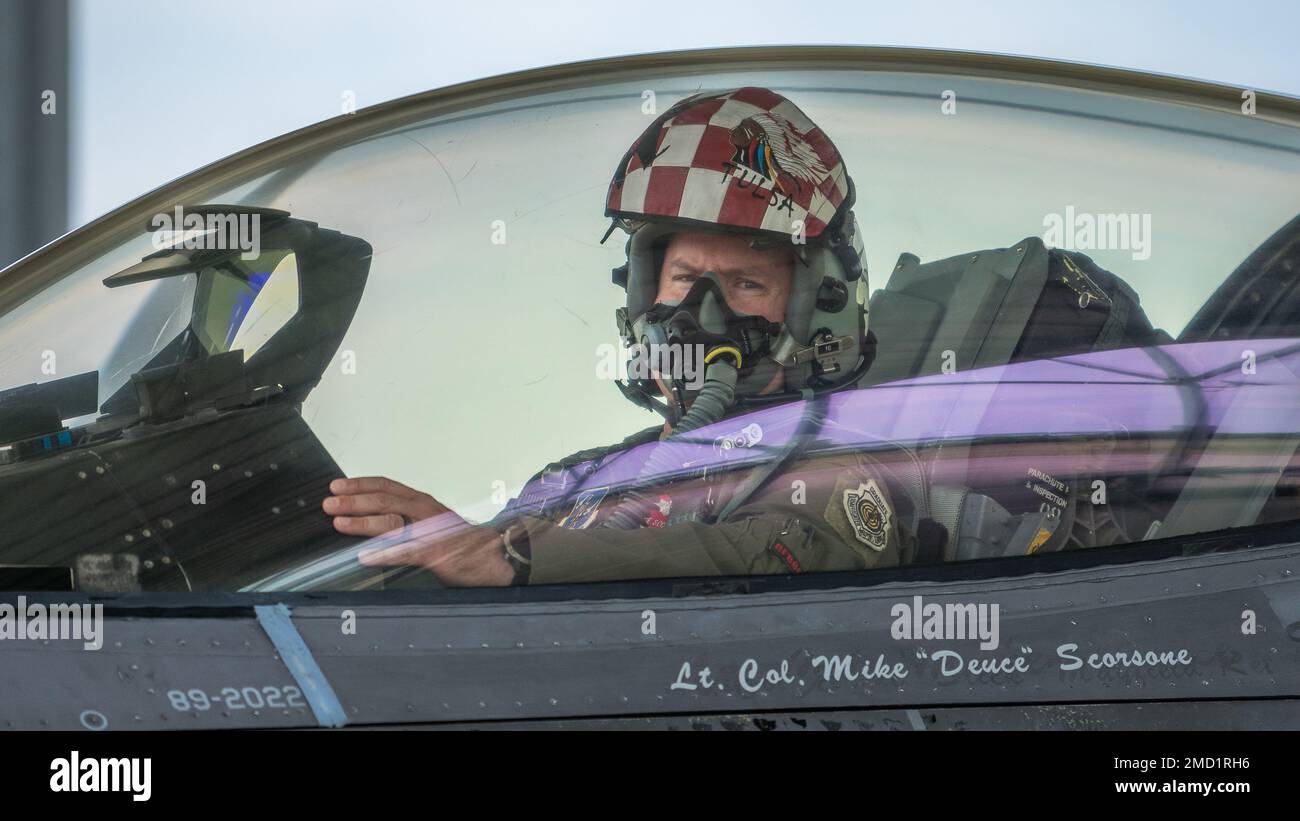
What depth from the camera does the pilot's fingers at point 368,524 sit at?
1.37 m

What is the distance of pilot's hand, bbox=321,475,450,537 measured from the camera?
1.37 m

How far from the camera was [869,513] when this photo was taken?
137 centimetres

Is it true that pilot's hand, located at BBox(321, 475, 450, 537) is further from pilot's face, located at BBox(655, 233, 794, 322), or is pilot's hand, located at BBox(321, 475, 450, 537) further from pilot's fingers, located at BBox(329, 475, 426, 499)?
pilot's face, located at BBox(655, 233, 794, 322)

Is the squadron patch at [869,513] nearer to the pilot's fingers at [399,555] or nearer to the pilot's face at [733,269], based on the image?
the pilot's face at [733,269]

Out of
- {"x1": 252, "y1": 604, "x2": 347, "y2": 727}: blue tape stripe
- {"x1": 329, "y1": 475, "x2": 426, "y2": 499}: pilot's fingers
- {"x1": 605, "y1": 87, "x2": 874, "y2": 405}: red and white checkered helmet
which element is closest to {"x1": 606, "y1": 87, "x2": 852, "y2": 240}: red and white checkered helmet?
{"x1": 605, "y1": 87, "x2": 874, "y2": 405}: red and white checkered helmet

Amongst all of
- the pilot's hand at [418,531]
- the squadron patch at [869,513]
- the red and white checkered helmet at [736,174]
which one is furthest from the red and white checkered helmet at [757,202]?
the pilot's hand at [418,531]

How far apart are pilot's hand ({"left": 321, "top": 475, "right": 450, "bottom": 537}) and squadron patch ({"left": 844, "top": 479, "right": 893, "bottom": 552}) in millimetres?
547

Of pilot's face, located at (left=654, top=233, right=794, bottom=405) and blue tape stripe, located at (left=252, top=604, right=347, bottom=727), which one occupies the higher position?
pilot's face, located at (left=654, top=233, right=794, bottom=405)

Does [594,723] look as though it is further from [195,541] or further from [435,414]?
[195,541]

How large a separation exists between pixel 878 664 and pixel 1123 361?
589 millimetres

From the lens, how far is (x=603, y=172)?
5.23ft

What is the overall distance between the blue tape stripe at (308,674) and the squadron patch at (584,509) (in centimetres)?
35

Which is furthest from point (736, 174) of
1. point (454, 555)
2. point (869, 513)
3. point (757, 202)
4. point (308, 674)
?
point (308, 674)

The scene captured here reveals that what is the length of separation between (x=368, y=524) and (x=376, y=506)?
0.03m
